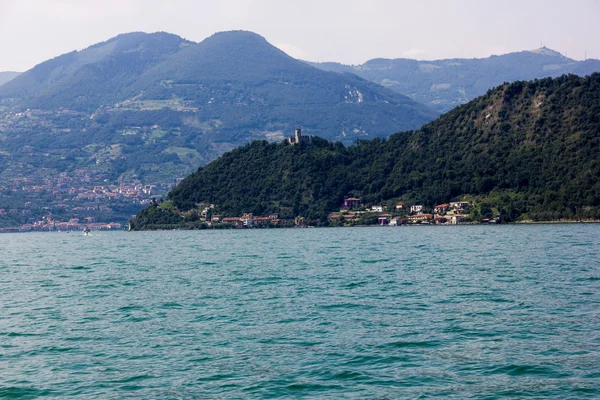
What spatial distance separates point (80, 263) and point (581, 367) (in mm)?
58596

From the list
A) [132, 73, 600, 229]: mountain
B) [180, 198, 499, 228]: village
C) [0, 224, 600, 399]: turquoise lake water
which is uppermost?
[132, 73, 600, 229]: mountain

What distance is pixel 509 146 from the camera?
498 ft

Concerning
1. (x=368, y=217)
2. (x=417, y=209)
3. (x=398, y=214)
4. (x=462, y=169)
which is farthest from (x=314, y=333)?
(x=462, y=169)

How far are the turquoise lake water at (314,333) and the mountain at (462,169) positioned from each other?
82.0 meters

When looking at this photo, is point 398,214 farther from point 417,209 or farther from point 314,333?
point 314,333

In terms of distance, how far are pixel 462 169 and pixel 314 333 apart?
13027 centimetres

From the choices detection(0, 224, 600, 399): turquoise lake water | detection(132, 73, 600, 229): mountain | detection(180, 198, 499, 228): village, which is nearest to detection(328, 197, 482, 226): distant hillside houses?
detection(180, 198, 499, 228): village

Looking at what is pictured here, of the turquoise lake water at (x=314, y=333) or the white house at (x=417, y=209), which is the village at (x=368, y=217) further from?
the turquoise lake water at (x=314, y=333)

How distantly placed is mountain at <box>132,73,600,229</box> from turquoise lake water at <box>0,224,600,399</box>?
269 ft

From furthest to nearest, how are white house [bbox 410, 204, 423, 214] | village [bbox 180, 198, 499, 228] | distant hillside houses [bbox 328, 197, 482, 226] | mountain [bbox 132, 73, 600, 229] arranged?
white house [bbox 410, 204, 423, 214], village [bbox 180, 198, 499, 228], distant hillside houses [bbox 328, 197, 482, 226], mountain [bbox 132, 73, 600, 229]

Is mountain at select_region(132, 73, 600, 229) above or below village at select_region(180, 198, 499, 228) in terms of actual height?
above

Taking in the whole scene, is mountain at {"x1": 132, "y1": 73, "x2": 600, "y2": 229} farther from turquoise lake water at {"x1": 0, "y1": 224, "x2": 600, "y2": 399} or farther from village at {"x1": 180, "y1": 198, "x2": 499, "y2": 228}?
turquoise lake water at {"x1": 0, "y1": 224, "x2": 600, "y2": 399}

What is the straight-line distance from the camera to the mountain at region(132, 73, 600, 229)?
133250 millimetres

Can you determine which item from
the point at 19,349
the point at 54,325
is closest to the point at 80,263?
the point at 54,325
